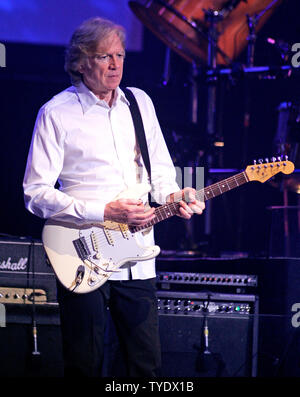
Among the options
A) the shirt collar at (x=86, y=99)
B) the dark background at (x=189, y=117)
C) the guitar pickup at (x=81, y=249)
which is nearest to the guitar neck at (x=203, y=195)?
the guitar pickup at (x=81, y=249)

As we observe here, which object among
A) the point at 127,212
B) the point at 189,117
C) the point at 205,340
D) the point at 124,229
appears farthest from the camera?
the point at 189,117

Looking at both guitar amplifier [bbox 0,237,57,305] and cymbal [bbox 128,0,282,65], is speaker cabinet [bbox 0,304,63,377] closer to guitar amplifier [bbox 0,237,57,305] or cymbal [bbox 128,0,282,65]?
guitar amplifier [bbox 0,237,57,305]

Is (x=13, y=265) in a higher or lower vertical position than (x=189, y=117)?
lower

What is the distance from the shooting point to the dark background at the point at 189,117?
16.4 feet

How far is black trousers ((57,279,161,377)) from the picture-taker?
2914 mm

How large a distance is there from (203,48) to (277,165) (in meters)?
1.93

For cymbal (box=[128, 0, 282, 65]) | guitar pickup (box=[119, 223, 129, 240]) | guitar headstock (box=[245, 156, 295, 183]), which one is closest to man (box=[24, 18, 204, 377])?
guitar pickup (box=[119, 223, 129, 240])

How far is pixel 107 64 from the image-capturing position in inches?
123

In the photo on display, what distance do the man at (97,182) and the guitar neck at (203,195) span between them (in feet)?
0.19

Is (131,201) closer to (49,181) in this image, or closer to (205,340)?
(49,181)

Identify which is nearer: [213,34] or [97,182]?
[97,182]

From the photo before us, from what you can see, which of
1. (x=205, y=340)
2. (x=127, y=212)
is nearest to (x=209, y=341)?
(x=205, y=340)

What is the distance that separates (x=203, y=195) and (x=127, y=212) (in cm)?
52
